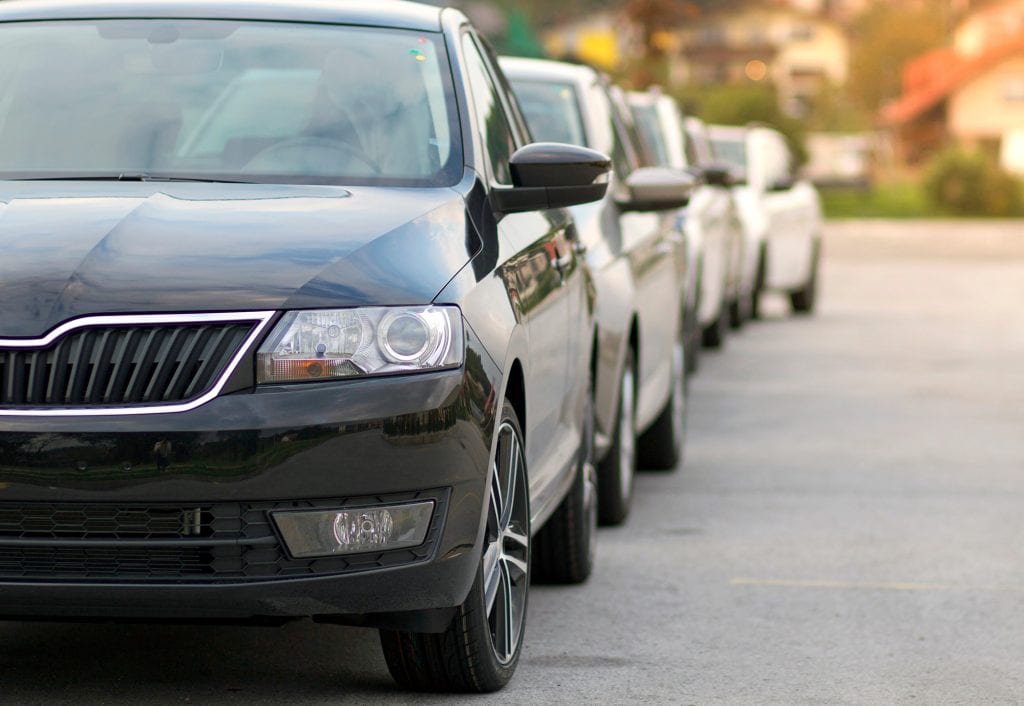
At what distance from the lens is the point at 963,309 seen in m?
20.9

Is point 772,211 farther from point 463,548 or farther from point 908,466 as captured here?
point 463,548

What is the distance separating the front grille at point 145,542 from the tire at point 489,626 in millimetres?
587

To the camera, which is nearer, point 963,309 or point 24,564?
point 24,564

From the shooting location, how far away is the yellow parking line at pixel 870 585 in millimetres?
6844

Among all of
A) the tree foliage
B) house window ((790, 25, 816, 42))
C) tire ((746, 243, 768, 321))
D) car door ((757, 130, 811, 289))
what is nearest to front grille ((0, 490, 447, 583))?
car door ((757, 130, 811, 289))

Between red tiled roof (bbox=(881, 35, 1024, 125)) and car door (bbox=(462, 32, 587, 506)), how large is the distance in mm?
86915

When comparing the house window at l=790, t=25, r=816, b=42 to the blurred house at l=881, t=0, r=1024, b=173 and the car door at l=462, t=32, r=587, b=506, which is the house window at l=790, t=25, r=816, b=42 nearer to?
the blurred house at l=881, t=0, r=1024, b=173

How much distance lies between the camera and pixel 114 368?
14.3 feet

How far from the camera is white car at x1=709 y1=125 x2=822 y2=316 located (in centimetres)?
1845

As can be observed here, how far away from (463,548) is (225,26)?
1988mm

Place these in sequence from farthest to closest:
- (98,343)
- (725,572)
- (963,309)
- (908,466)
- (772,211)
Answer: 1. (963,309)
2. (772,211)
3. (908,466)
4. (725,572)
5. (98,343)

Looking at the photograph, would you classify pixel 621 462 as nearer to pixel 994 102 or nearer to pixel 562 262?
pixel 562 262

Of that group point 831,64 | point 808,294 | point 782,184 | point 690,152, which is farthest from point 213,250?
point 831,64

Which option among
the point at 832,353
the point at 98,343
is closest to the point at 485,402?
the point at 98,343
